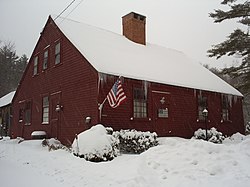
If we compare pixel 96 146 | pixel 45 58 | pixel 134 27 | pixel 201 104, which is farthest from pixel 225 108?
pixel 45 58

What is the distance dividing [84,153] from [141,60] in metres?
8.04

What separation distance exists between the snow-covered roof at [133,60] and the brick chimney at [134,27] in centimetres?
54

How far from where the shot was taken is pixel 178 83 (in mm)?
14703

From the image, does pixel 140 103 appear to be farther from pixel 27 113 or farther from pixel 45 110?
pixel 27 113

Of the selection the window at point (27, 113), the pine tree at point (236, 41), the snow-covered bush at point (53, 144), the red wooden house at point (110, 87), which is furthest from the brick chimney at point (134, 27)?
the snow-covered bush at point (53, 144)

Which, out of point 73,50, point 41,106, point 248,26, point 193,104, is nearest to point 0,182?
point 73,50

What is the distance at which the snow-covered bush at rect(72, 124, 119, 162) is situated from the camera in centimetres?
848

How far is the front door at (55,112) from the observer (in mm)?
13777

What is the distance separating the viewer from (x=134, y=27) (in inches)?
724

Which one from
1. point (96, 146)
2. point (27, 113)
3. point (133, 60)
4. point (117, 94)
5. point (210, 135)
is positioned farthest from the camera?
point (27, 113)

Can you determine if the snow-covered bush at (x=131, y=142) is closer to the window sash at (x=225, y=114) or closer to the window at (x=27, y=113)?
the window at (x=27, y=113)

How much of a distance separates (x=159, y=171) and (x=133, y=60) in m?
9.21

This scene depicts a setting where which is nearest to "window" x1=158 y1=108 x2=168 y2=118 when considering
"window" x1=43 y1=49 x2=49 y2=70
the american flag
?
the american flag

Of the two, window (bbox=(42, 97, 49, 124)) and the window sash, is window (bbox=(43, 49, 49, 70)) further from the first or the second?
the window sash
